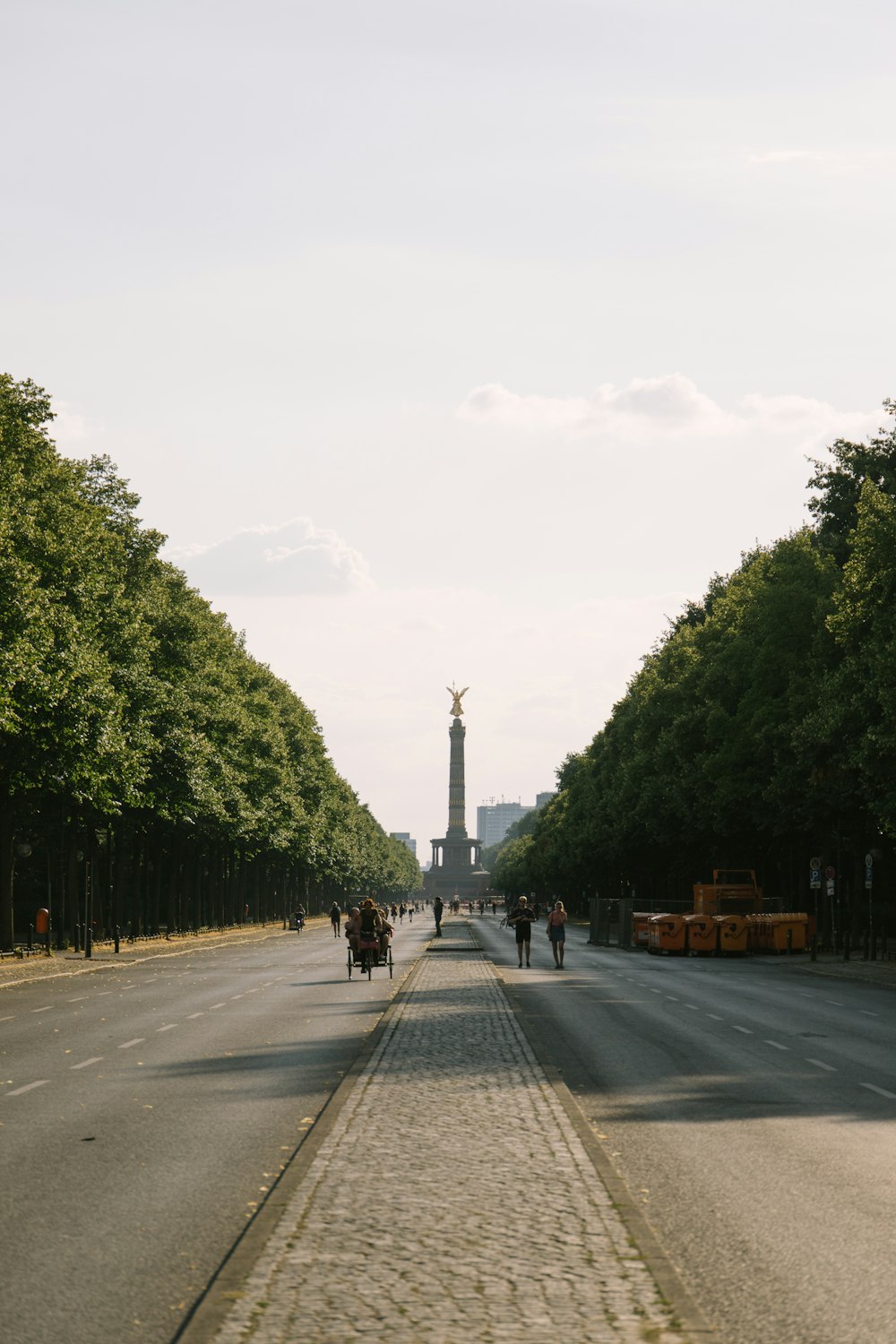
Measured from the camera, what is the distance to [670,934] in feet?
204

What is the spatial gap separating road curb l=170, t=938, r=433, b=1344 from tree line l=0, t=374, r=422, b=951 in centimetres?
2475

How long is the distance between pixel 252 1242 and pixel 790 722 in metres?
51.0

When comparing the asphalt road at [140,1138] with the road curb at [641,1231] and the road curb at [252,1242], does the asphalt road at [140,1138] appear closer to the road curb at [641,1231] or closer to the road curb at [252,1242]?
the road curb at [252,1242]

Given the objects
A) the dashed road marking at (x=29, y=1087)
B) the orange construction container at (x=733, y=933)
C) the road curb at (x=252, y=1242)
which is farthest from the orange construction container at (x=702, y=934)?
the road curb at (x=252, y=1242)

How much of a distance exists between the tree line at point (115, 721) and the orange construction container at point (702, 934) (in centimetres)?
1826

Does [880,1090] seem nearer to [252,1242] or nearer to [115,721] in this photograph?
[252,1242]

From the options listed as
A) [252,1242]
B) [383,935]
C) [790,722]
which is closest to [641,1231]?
[252,1242]

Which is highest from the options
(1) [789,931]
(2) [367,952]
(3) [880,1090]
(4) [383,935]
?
(4) [383,935]

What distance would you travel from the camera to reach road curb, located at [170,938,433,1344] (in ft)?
24.8

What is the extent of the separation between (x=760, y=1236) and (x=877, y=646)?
1319 inches

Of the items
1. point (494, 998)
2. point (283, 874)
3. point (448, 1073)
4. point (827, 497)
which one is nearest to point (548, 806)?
point (283, 874)

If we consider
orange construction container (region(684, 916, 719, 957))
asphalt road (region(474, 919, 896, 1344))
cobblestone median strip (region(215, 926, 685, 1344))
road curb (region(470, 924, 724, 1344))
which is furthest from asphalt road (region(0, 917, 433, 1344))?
orange construction container (region(684, 916, 719, 957))

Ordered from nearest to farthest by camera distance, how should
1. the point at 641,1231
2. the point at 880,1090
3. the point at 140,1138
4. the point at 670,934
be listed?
the point at 641,1231
the point at 140,1138
the point at 880,1090
the point at 670,934

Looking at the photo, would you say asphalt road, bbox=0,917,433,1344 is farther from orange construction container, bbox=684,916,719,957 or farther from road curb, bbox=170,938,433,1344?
orange construction container, bbox=684,916,719,957
